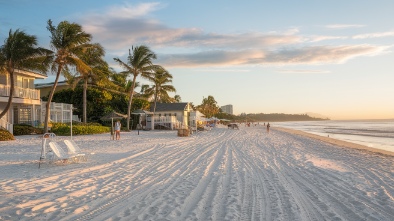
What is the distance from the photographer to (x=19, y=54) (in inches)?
856

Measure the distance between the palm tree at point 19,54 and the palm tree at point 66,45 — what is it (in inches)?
31.2

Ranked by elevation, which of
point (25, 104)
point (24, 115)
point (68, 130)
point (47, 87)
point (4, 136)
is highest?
point (47, 87)

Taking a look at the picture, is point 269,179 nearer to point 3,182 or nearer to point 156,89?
point 3,182

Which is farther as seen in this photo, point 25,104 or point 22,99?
point 25,104

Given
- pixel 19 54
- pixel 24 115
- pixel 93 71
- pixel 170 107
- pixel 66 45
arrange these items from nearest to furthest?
pixel 19 54 < pixel 66 45 < pixel 24 115 < pixel 93 71 < pixel 170 107

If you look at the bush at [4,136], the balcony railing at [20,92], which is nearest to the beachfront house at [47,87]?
the balcony railing at [20,92]

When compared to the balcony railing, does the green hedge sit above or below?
below

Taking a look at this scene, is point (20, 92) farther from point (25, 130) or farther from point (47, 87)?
point (47, 87)

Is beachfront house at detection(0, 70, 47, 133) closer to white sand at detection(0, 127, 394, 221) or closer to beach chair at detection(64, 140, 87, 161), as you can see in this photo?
white sand at detection(0, 127, 394, 221)

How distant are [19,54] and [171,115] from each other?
22.9m

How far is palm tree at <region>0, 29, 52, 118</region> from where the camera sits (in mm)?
21609

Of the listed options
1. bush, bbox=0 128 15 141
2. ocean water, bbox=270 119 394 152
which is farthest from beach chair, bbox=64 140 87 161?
ocean water, bbox=270 119 394 152

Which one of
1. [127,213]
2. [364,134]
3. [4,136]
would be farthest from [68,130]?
[364,134]

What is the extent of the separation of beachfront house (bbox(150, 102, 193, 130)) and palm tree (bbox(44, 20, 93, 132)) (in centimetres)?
1560
